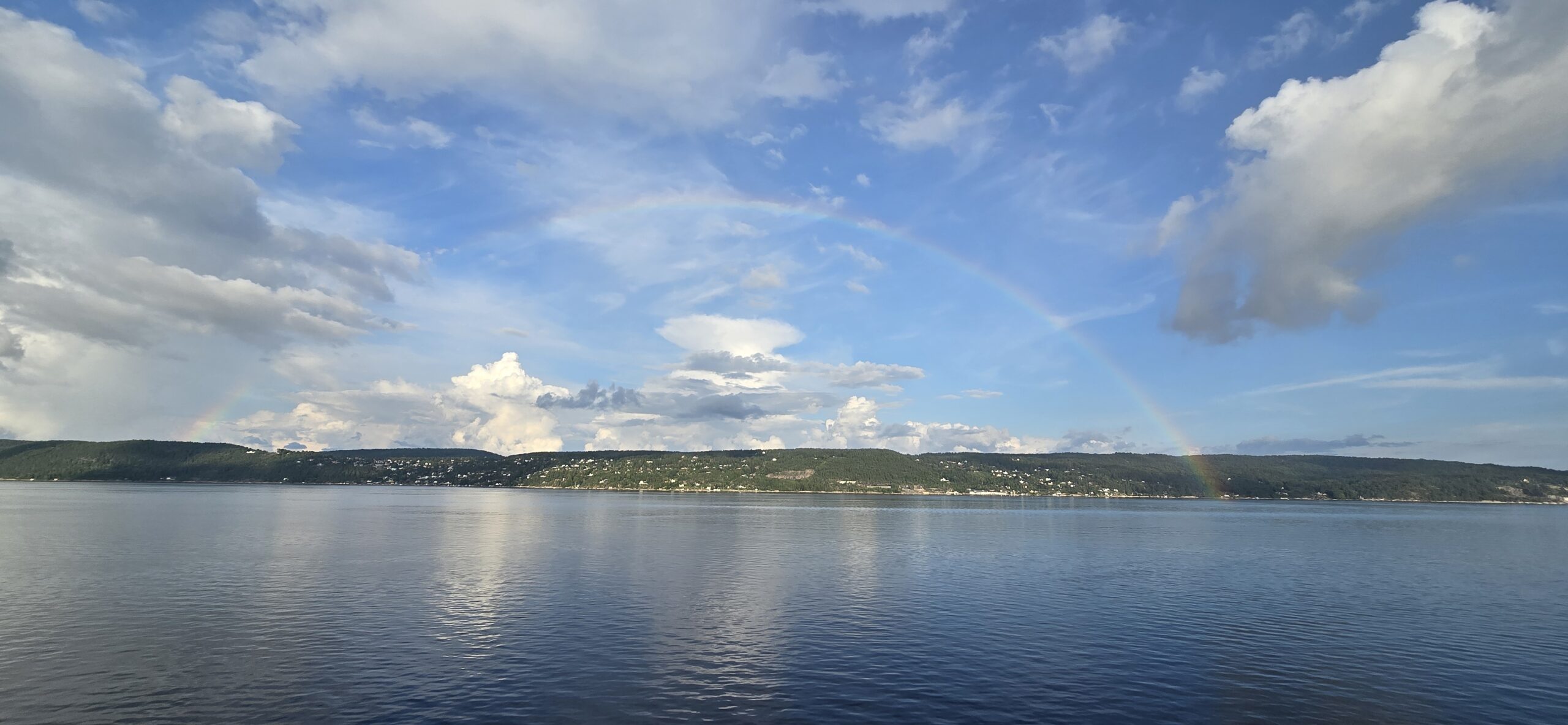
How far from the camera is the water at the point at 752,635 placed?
3609 cm

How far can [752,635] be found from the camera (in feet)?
168

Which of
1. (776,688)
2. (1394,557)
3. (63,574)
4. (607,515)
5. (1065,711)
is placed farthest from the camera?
(607,515)

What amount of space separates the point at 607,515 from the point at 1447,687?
168m

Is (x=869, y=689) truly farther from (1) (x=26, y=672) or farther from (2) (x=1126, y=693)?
(1) (x=26, y=672)

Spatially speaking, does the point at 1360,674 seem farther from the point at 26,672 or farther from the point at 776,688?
the point at 26,672

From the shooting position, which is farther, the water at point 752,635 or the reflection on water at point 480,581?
the reflection on water at point 480,581

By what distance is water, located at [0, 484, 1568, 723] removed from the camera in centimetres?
3609

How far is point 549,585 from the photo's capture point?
234ft

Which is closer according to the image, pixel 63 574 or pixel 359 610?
pixel 359 610

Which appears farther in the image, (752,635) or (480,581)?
(480,581)

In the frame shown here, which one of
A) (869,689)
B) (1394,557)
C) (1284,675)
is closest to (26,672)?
(869,689)

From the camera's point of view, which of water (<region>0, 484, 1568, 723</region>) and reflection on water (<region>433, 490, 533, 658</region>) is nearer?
water (<region>0, 484, 1568, 723</region>)

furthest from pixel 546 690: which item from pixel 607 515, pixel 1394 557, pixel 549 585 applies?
pixel 607 515

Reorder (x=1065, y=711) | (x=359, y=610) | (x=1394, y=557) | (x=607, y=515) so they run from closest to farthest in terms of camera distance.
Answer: (x=1065, y=711)
(x=359, y=610)
(x=1394, y=557)
(x=607, y=515)
